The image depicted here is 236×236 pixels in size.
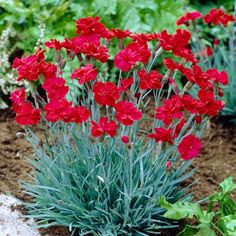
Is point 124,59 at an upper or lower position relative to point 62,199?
upper

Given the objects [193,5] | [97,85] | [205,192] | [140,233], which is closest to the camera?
[97,85]

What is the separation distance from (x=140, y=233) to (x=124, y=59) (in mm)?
763

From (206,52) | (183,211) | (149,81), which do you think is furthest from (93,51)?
(206,52)

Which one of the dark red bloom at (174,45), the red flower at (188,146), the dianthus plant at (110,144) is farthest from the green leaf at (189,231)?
the dark red bloom at (174,45)

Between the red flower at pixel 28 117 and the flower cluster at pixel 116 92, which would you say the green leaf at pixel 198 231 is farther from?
the red flower at pixel 28 117

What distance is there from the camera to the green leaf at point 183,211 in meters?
2.49

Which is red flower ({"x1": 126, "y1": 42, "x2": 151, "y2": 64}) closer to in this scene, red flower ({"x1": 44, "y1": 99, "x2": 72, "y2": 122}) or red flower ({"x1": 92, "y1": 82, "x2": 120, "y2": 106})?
red flower ({"x1": 92, "y1": 82, "x2": 120, "y2": 106})

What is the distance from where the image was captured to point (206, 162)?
3482mm

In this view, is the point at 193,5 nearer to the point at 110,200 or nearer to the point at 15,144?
the point at 15,144

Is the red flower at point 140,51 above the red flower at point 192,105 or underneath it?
above

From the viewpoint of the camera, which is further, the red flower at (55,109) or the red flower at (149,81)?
the red flower at (149,81)

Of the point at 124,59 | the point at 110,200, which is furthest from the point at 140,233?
the point at 124,59

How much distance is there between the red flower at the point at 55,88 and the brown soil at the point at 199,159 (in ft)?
2.22

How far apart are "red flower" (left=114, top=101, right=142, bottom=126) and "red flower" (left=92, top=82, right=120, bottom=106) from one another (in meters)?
0.03
